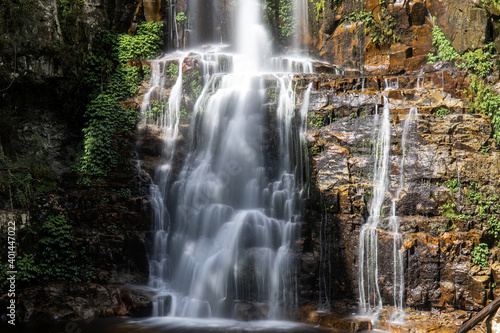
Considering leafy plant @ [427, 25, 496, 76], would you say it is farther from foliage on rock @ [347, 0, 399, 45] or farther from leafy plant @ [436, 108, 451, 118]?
leafy plant @ [436, 108, 451, 118]

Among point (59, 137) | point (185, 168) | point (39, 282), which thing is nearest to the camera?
point (39, 282)

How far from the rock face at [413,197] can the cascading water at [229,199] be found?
0.79 metres

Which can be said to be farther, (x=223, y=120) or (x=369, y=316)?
(x=223, y=120)

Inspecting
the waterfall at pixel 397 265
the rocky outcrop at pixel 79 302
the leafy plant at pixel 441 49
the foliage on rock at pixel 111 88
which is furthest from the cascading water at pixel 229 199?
the leafy plant at pixel 441 49


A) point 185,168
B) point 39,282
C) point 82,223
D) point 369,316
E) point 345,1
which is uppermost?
point 345,1

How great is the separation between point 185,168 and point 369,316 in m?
6.71

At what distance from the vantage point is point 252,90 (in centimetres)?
1334

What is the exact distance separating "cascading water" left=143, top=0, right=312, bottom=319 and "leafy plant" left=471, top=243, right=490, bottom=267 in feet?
13.7

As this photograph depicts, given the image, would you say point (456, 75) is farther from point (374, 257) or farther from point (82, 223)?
point (82, 223)

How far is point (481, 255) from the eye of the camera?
952 centimetres

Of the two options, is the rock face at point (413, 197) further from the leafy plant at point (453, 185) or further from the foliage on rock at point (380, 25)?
the foliage on rock at point (380, 25)

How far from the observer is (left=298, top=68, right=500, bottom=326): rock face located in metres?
9.57

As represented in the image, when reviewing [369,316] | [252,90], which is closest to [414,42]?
[252,90]

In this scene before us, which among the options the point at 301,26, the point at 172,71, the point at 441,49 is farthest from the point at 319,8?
the point at 172,71
